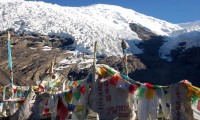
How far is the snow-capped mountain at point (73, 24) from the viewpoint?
114000 mm

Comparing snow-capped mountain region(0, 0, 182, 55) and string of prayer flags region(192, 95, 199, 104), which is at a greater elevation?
string of prayer flags region(192, 95, 199, 104)

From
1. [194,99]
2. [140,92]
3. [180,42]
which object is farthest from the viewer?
[180,42]

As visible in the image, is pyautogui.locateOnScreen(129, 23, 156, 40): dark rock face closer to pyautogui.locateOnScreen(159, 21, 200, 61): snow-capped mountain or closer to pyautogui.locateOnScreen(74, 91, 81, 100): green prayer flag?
pyautogui.locateOnScreen(159, 21, 200, 61): snow-capped mountain

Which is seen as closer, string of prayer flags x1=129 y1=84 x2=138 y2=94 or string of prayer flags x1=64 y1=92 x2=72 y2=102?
string of prayer flags x1=129 y1=84 x2=138 y2=94

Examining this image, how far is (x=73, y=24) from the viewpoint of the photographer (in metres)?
122

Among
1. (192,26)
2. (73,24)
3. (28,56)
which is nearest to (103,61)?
(28,56)

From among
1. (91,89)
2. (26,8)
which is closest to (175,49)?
(26,8)

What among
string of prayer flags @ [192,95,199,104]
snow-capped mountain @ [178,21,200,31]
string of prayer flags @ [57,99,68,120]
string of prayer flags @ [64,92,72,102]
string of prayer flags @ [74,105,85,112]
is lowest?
snow-capped mountain @ [178,21,200,31]

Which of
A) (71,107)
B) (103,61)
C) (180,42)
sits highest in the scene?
(71,107)

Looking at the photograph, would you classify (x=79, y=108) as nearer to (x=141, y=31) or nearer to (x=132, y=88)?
(x=132, y=88)

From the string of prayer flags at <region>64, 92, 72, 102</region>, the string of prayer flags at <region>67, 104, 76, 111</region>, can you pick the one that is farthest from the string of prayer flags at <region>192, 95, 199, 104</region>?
the string of prayer flags at <region>64, 92, 72, 102</region>

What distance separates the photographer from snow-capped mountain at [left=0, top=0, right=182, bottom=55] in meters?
114

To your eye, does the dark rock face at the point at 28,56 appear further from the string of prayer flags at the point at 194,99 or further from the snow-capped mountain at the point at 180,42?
the string of prayer flags at the point at 194,99

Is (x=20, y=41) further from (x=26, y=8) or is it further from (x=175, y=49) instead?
(x=175, y=49)
